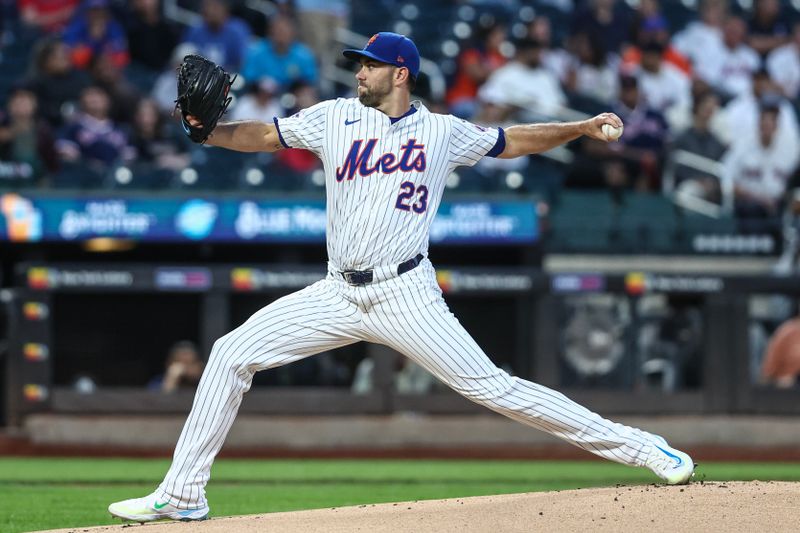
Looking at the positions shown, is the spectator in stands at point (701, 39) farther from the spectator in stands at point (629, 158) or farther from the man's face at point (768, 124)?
the spectator in stands at point (629, 158)

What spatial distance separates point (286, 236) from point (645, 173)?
3.44 m

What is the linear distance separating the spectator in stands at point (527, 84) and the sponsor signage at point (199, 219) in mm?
2050

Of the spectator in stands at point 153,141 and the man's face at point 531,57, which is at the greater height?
the man's face at point 531,57

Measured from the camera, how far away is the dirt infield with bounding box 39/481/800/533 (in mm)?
4773

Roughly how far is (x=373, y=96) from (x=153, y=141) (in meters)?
6.61

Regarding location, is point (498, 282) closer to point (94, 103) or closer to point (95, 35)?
point (94, 103)

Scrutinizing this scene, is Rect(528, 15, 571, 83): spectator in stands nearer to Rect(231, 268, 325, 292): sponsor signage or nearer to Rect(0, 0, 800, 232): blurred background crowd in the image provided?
Rect(0, 0, 800, 232): blurred background crowd

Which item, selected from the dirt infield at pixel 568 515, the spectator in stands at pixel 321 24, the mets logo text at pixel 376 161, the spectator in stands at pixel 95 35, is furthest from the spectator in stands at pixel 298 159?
the dirt infield at pixel 568 515

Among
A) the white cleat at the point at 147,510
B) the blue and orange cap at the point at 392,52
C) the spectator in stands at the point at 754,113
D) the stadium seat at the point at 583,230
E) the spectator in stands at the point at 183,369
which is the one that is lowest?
the white cleat at the point at 147,510

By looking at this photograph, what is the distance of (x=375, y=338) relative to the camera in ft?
17.3

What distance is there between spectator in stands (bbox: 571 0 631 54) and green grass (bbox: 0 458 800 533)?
520 cm

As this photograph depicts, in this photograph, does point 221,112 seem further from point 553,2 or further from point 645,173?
point 553,2

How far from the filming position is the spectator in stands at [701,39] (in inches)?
564

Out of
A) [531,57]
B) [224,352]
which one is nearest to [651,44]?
[531,57]
